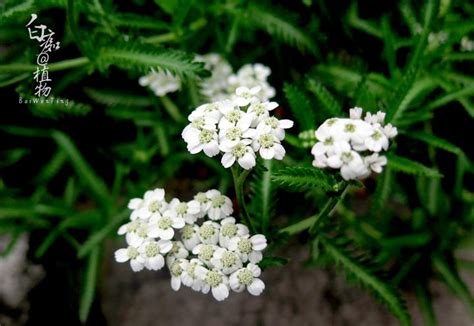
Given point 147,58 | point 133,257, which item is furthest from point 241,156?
point 147,58

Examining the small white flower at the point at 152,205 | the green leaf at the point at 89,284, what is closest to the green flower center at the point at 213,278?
the small white flower at the point at 152,205

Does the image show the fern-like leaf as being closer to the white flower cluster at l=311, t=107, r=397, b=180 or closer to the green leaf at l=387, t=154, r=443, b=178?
the green leaf at l=387, t=154, r=443, b=178

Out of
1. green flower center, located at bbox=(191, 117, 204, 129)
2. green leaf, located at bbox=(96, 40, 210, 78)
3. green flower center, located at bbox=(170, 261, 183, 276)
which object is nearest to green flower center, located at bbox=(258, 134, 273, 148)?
green flower center, located at bbox=(191, 117, 204, 129)

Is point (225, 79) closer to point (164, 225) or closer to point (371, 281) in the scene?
point (164, 225)

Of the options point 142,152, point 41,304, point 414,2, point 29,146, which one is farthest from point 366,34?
point 41,304

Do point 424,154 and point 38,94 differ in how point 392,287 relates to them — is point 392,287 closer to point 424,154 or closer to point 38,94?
point 424,154

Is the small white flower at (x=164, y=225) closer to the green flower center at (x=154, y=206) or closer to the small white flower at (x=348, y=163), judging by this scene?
the green flower center at (x=154, y=206)
